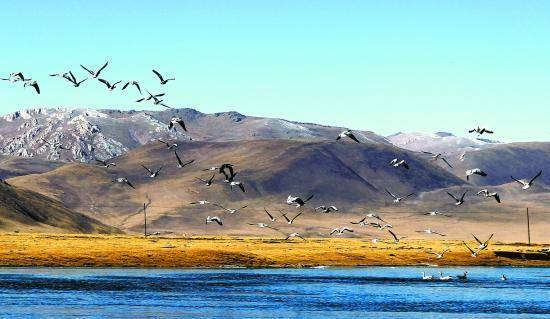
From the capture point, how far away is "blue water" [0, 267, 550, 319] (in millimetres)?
87625

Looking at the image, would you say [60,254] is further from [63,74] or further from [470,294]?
[63,74]

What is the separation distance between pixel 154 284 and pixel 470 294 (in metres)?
37.2

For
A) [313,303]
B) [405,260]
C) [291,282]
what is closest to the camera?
[313,303]

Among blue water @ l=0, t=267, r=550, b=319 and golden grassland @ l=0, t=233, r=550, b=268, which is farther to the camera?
golden grassland @ l=0, t=233, r=550, b=268

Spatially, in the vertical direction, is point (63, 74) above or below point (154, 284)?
above

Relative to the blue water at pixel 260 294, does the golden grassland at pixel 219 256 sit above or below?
above

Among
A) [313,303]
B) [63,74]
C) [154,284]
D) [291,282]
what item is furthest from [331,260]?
[63,74]

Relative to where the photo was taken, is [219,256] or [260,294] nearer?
[260,294]

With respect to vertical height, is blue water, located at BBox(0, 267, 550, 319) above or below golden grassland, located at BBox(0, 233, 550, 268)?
below

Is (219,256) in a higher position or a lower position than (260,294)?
higher

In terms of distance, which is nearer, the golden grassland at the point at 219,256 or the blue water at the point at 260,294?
the blue water at the point at 260,294

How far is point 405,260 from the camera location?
172m

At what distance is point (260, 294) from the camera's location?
107 metres

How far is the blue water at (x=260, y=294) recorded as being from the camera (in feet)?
287
